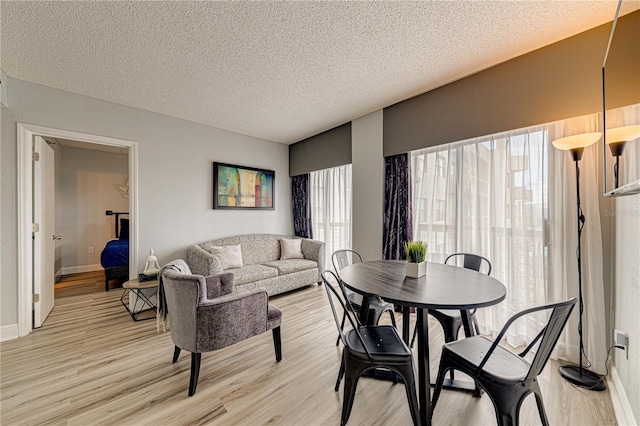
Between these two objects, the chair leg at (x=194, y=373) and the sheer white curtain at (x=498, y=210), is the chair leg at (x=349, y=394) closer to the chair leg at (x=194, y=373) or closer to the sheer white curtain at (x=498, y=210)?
the chair leg at (x=194, y=373)

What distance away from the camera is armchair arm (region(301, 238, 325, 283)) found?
4.13 m

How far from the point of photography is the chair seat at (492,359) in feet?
3.99

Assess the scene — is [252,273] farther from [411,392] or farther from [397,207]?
[411,392]

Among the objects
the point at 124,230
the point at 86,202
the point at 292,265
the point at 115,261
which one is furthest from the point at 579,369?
the point at 86,202

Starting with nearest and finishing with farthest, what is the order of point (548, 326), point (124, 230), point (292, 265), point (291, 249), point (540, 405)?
point (548, 326)
point (540, 405)
point (292, 265)
point (291, 249)
point (124, 230)

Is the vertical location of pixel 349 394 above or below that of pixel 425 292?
below

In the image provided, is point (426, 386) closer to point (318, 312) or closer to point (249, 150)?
point (318, 312)

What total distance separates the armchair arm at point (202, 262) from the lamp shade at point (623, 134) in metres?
3.77

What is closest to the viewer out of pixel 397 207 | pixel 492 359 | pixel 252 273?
pixel 492 359

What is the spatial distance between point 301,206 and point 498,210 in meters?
3.24

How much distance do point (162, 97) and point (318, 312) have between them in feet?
10.8

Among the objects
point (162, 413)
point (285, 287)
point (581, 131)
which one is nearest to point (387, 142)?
point (581, 131)

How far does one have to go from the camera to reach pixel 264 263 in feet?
13.2

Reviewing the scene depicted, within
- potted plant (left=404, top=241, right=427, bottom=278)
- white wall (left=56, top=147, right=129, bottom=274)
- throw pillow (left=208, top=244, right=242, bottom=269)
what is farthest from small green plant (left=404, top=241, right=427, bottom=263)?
white wall (left=56, top=147, right=129, bottom=274)
